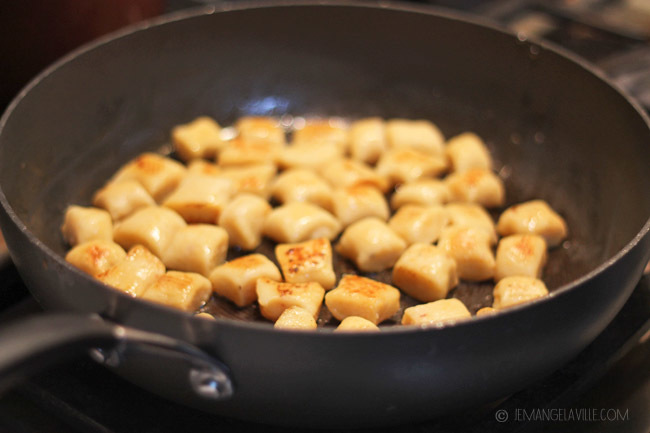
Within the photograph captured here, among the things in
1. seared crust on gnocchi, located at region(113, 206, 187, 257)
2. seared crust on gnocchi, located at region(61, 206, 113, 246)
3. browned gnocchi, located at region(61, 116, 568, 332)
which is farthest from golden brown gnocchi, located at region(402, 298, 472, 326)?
seared crust on gnocchi, located at region(61, 206, 113, 246)

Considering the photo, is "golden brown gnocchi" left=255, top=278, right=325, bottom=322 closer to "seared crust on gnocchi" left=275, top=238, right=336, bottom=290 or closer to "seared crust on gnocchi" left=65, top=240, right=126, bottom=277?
"seared crust on gnocchi" left=275, top=238, right=336, bottom=290

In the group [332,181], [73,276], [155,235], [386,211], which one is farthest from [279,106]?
[73,276]

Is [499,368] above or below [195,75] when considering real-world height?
below

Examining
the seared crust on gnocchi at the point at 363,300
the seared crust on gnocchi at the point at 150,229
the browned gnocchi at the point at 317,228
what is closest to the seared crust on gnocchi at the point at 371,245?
the browned gnocchi at the point at 317,228

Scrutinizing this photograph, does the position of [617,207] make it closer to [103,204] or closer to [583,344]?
[583,344]

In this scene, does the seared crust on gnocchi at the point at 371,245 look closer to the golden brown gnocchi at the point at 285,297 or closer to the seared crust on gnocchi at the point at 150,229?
the golden brown gnocchi at the point at 285,297

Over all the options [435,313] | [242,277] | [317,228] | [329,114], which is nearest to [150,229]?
[242,277]

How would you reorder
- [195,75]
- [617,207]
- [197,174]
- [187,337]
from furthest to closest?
[195,75]
[197,174]
[617,207]
[187,337]
